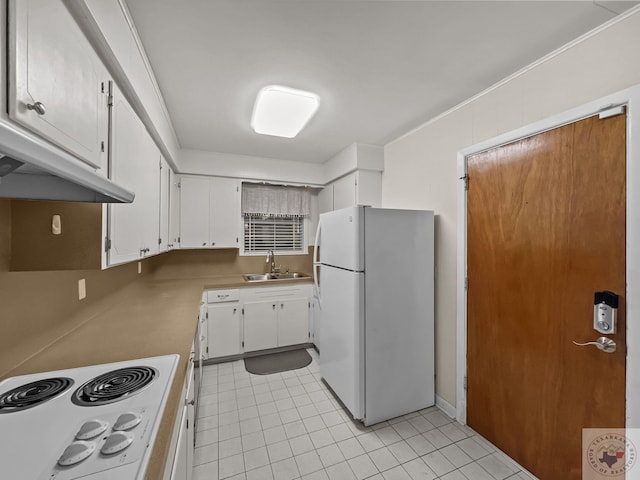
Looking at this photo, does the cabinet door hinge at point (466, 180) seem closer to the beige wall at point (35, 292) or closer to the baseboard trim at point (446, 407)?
the baseboard trim at point (446, 407)

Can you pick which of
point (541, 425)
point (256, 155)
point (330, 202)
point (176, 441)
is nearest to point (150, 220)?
point (176, 441)

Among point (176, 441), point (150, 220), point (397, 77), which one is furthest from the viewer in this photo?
point (150, 220)

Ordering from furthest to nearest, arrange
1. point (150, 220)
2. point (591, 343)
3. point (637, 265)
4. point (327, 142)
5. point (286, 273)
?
point (286, 273) → point (327, 142) → point (150, 220) → point (591, 343) → point (637, 265)

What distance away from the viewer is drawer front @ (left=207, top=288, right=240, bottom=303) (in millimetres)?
3092

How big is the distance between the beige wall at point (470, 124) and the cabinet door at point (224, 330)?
2.12 m

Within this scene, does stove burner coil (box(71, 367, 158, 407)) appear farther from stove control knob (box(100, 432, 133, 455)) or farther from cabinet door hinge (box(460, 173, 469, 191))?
cabinet door hinge (box(460, 173, 469, 191))

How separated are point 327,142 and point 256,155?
3.32ft

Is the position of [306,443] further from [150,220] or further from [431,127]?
[431,127]

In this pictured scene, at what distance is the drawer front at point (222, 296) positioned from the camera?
10.1 feet

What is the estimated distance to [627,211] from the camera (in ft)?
4.16

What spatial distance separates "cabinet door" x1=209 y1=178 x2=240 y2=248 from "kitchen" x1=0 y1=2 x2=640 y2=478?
16 centimetres

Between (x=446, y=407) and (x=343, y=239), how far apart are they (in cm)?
162

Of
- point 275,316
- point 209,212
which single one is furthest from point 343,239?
point 209,212

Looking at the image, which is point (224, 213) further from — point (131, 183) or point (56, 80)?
point (56, 80)
